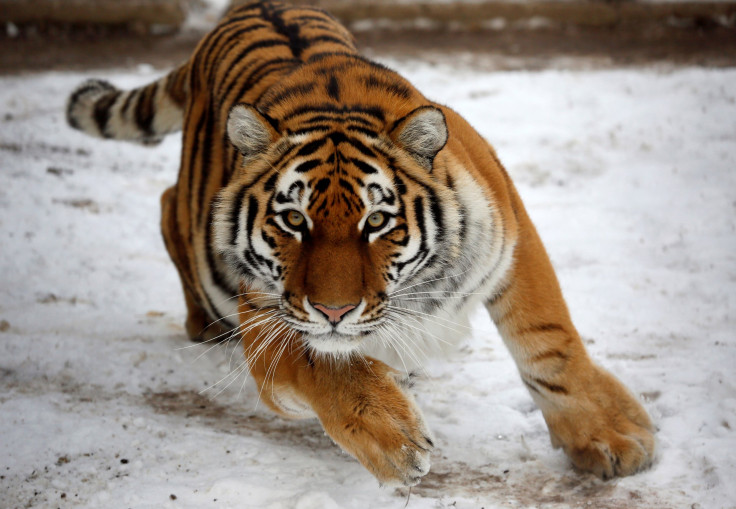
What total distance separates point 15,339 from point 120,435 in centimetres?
90

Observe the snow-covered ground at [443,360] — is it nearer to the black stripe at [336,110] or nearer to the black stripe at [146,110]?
the black stripe at [146,110]

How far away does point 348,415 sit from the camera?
5.96 feet

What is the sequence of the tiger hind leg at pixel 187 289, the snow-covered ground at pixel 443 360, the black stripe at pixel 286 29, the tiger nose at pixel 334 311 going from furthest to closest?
the tiger hind leg at pixel 187 289 → the black stripe at pixel 286 29 → the snow-covered ground at pixel 443 360 → the tiger nose at pixel 334 311

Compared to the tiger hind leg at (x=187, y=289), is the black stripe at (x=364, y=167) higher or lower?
higher

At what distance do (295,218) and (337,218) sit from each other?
116 mm

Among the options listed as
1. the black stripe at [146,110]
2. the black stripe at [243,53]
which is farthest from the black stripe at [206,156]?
the black stripe at [146,110]

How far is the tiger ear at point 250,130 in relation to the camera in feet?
6.12

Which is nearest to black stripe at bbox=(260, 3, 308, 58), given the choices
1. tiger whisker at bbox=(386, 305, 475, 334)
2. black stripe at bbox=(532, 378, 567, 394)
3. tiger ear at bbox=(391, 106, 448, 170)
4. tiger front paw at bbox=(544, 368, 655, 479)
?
tiger ear at bbox=(391, 106, 448, 170)

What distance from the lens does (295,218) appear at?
5.88ft

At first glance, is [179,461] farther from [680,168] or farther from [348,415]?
[680,168]

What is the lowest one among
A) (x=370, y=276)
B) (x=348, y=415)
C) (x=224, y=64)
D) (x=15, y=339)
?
(x=15, y=339)

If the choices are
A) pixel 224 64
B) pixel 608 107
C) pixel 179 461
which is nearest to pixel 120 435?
pixel 179 461

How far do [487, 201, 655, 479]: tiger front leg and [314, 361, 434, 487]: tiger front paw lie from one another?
460 millimetres

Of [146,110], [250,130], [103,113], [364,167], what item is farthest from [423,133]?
[103,113]
